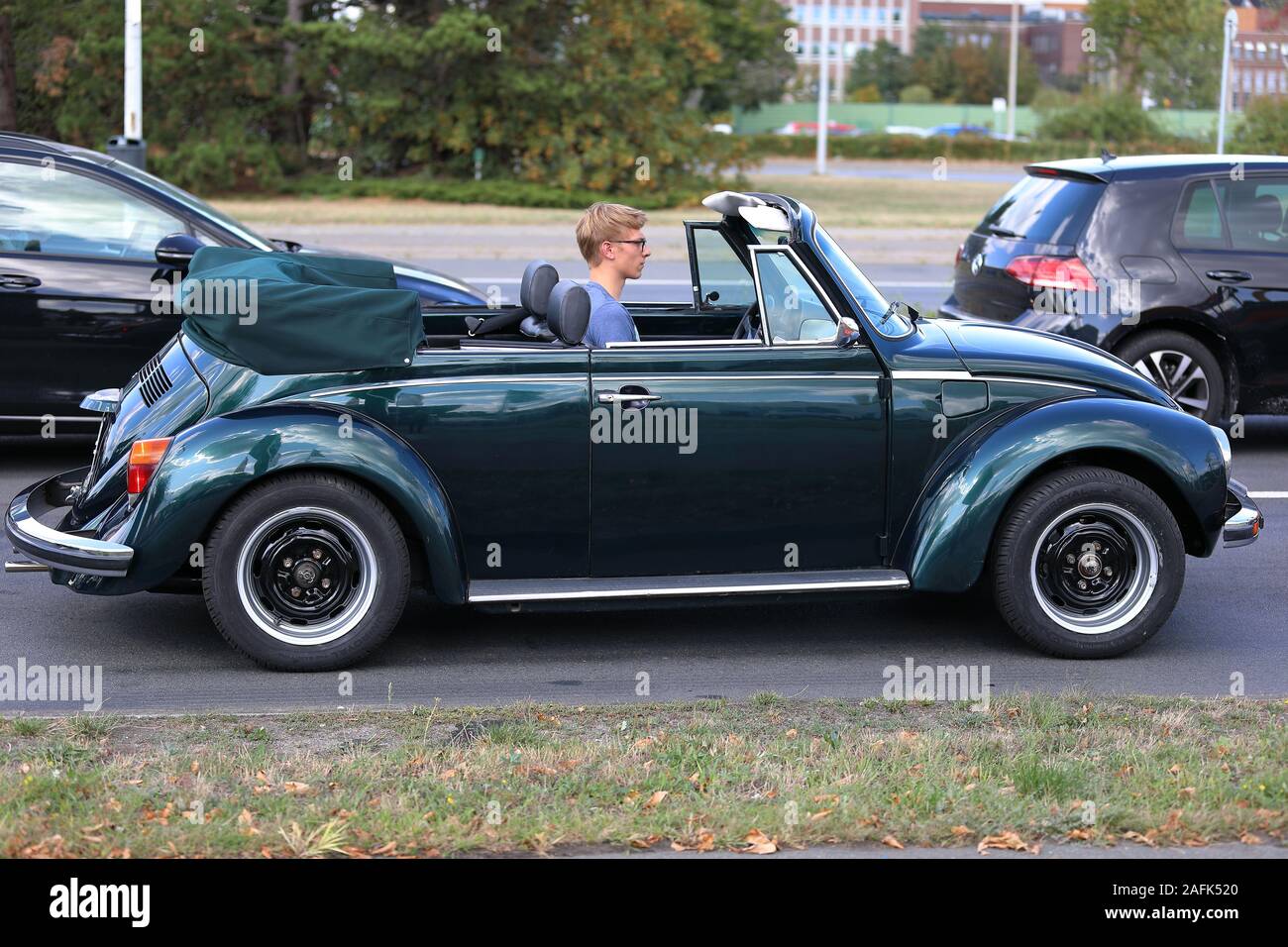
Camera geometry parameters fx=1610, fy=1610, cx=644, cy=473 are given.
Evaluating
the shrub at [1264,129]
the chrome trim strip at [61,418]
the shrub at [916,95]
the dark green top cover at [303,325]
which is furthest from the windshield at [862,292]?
the shrub at [916,95]

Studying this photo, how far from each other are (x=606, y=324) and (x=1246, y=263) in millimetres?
5162

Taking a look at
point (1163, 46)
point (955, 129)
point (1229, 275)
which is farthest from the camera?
point (955, 129)

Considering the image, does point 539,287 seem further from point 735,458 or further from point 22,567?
point 22,567

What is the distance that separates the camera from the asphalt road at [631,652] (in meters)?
5.70

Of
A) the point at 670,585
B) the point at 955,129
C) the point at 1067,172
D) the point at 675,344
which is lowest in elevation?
the point at 670,585

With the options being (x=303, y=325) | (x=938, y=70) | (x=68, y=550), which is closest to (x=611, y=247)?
(x=303, y=325)

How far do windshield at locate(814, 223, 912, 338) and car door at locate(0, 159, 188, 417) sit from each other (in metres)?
3.95

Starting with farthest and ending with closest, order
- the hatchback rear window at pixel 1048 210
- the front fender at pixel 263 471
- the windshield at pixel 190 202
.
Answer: the hatchback rear window at pixel 1048 210 → the windshield at pixel 190 202 → the front fender at pixel 263 471

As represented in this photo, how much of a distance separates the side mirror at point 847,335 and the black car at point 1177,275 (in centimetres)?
400

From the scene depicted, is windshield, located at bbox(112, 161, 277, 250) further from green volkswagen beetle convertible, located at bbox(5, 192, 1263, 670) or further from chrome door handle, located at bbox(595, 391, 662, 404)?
chrome door handle, located at bbox(595, 391, 662, 404)

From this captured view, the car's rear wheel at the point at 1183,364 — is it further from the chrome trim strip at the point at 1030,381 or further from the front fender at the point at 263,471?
the front fender at the point at 263,471

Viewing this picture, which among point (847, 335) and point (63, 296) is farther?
point (63, 296)

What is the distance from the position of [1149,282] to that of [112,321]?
5.89m

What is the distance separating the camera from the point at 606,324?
606cm
